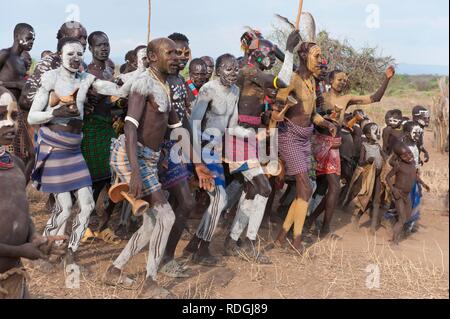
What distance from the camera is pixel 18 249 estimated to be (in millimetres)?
2607

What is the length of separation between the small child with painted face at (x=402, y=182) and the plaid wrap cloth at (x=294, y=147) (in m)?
1.30

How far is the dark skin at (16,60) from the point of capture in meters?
6.18

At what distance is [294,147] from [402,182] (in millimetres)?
1570

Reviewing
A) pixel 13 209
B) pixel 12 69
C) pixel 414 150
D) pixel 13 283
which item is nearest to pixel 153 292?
pixel 13 283

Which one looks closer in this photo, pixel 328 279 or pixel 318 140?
pixel 328 279

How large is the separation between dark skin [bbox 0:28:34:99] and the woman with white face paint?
1960mm

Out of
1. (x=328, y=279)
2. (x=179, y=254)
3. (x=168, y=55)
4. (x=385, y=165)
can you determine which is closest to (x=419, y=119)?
(x=385, y=165)

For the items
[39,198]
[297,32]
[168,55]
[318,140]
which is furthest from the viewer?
[39,198]

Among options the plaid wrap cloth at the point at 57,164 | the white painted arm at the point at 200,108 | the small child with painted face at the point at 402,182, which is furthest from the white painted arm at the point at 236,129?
the small child with painted face at the point at 402,182

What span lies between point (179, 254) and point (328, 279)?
1466mm

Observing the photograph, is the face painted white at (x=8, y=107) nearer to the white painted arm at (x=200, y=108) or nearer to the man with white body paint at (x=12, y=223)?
the man with white body paint at (x=12, y=223)

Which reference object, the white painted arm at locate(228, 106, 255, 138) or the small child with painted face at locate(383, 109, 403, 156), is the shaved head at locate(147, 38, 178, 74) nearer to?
the white painted arm at locate(228, 106, 255, 138)

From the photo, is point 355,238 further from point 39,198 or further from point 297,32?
point 39,198

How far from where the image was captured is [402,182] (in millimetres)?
6266
